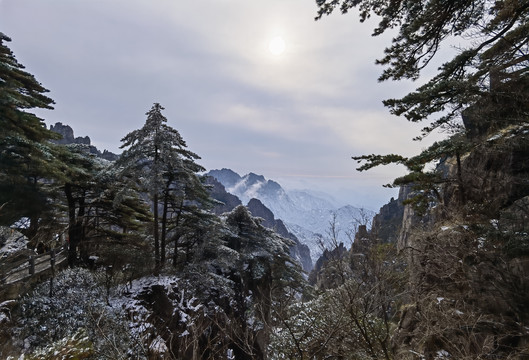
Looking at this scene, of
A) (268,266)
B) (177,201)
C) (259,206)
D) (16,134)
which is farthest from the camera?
(259,206)

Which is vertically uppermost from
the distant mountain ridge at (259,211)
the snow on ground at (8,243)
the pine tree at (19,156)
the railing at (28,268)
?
the pine tree at (19,156)

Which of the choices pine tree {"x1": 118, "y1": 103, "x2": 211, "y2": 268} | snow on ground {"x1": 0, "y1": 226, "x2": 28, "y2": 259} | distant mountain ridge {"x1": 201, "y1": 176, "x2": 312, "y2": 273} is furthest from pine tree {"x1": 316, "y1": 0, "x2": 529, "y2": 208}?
distant mountain ridge {"x1": 201, "y1": 176, "x2": 312, "y2": 273}

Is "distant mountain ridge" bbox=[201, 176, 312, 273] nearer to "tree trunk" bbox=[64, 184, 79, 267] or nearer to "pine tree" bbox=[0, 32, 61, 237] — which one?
"tree trunk" bbox=[64, 184, 79, 267]

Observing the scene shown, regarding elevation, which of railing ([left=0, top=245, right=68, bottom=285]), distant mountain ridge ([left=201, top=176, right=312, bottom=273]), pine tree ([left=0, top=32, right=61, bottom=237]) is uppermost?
pine tree ([left=0, top=32, right=61, bottom=237])

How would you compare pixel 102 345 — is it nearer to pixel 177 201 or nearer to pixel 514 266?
pixel 177 201

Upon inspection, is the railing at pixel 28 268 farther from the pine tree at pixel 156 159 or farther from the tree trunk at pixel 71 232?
the pine tree at pixel 156 159

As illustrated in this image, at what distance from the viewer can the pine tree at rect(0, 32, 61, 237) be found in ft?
33.2

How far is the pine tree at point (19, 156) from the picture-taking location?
10.1m

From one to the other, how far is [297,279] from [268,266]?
249 cm

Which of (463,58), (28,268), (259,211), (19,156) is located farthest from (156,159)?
(259,211)

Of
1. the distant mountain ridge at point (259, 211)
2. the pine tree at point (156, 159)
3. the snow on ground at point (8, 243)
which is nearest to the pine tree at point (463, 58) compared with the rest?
the pine tree at point (156, 159)

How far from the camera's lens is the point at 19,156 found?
34.9 ft

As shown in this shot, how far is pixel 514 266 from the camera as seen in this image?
21.3ft

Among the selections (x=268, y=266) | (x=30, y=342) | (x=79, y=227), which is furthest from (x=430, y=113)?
(x=79, y=227)
